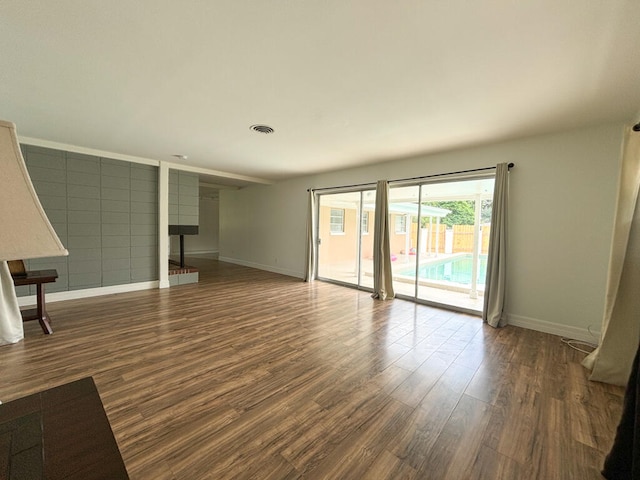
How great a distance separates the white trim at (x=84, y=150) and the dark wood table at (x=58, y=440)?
4838 millimetres

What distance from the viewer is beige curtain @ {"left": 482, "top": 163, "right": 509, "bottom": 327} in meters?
3.54

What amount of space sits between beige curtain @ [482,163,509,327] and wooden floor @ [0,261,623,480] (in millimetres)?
268

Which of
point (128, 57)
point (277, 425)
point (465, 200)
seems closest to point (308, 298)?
point (277, 425)

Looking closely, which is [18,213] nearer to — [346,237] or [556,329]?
[556,329]

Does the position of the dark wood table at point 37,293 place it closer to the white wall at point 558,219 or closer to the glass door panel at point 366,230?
the glass door panel at point 366,230

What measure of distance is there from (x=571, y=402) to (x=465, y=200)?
3484mm

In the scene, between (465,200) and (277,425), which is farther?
(465,200)

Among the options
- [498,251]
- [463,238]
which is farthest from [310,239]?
[498,251]

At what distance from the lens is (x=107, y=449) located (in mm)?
727

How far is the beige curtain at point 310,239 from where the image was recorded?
611cm

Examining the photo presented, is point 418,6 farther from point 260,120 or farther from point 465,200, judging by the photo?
point 465,200

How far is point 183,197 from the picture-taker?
5641 millimetres

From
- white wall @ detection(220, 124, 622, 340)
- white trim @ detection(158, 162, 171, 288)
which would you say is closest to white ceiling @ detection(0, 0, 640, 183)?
white wall @ detection(220, 124, 622, 340)

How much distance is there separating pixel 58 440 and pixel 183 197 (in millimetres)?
5579
